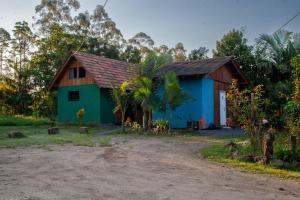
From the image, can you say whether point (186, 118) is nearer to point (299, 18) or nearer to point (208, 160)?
point (299, 18)

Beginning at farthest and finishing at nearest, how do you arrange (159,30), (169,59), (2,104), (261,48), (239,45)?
(2,104)
(239,45)
(261,48)
(169,59)
(159,30)

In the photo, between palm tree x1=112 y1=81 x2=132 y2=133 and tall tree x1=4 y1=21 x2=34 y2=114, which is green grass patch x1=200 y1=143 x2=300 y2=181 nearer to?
palm tree x1=112 y1=81 x2=132 y2=133

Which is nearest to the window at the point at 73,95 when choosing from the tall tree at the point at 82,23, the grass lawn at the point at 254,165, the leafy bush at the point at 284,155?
the grass lawn at the point at 254,165

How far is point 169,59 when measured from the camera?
1794 centimetres

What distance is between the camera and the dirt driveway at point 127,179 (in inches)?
197

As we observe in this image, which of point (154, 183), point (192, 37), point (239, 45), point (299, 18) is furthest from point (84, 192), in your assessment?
point (239, 45)

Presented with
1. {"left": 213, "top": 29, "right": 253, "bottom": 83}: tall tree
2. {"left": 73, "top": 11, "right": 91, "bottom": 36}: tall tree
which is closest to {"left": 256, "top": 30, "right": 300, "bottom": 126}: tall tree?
{"left": 213, "top": 29, "right": 253, "bottom": 83}: tall tree

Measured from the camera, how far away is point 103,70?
22.5m

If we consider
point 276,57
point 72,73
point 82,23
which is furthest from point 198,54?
point 82,23

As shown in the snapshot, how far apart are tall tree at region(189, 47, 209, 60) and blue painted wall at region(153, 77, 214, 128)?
12.5 m

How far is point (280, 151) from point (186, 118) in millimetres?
11238

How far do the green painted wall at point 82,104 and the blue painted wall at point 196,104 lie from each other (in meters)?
4.59

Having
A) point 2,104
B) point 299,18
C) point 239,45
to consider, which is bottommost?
point 2,104

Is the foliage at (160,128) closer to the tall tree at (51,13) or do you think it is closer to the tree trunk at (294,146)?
the tree trunk at (294,146)
